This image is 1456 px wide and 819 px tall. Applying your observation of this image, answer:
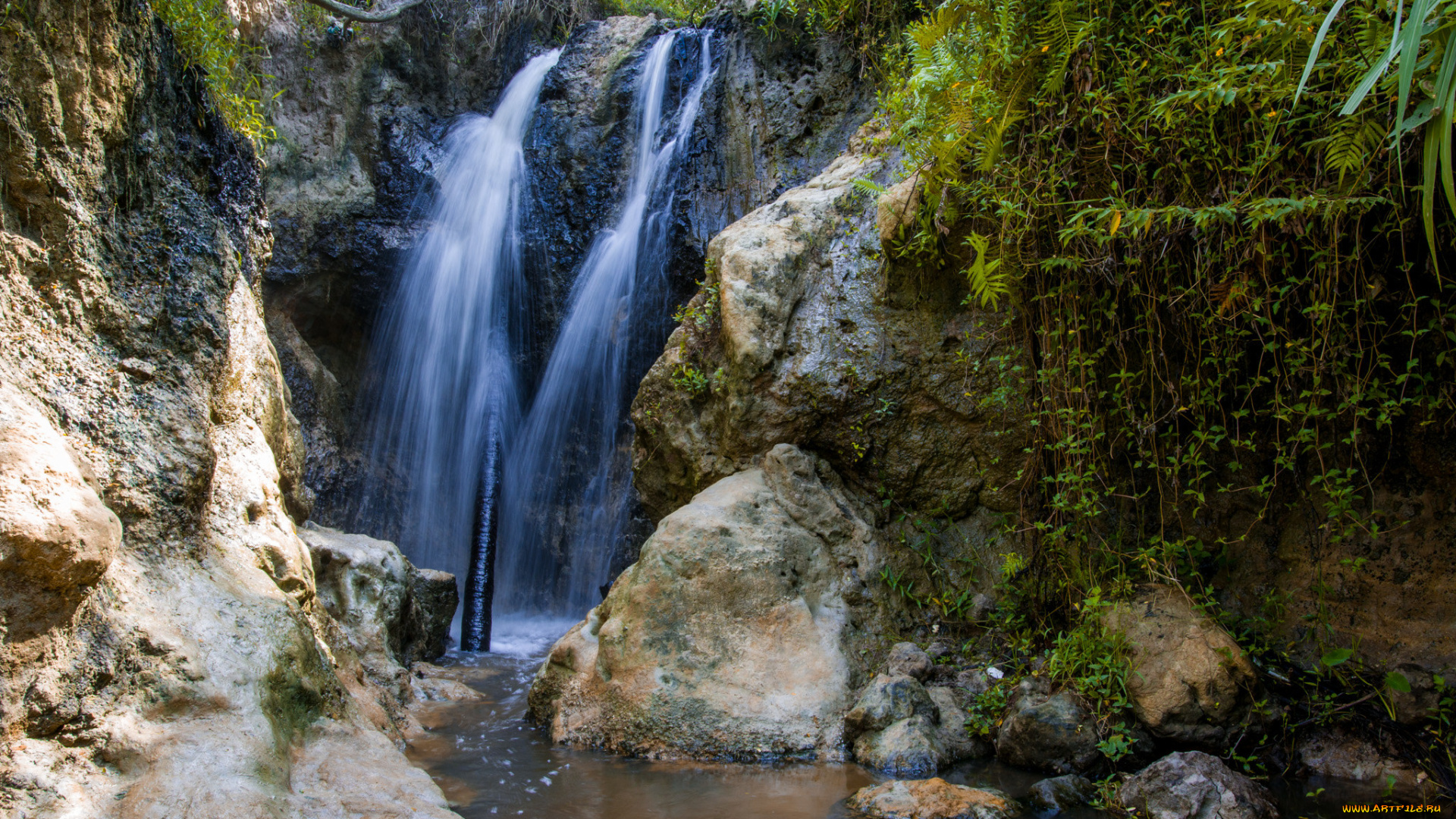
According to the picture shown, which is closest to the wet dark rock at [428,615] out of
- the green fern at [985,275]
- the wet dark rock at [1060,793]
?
the wet dark rock at [1060,793]

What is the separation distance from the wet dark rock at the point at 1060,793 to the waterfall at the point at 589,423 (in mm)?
5743

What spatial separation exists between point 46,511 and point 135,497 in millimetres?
678

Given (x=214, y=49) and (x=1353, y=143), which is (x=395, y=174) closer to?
(x=214, y=49)

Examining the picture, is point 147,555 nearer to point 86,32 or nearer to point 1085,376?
point 86,32

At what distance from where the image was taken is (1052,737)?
3.55 metres

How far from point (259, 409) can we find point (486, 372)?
565 cm

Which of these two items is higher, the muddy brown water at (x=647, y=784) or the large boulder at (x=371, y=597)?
the large boulder at (x=371, y=597)

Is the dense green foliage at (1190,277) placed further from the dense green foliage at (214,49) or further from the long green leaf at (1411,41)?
the dense green foliage at (214,49)

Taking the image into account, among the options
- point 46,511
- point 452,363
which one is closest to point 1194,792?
point 46,511

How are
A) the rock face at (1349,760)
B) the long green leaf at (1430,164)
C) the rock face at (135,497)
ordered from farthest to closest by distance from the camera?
the rock face at (1349,760)
the rock face at (135,497)
the long green leaf at (1430,164)

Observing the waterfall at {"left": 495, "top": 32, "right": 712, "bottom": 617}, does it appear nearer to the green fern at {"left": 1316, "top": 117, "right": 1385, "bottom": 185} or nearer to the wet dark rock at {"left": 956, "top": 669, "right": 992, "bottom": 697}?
the wet dark rock at {"left": 956, "top": 669, "right": 992, "bottom": 697}

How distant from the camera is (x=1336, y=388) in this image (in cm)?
347

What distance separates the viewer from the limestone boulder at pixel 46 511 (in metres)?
2.25

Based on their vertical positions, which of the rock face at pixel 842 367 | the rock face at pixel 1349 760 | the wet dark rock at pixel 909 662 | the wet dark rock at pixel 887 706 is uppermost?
the rock face at pixel 842 367
